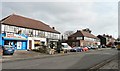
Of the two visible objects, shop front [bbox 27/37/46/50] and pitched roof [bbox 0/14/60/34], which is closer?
pitched roof [bbox 0/14/60/34]

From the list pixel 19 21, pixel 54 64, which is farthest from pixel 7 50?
pixel 19 21

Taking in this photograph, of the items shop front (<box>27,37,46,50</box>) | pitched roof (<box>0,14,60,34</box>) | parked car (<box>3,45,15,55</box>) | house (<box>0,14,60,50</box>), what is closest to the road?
parked car (<box>3,45,15,55</box>)

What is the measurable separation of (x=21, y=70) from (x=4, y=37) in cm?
3421

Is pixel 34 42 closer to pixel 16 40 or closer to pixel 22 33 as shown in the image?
pixel 22 33

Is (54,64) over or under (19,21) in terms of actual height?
under

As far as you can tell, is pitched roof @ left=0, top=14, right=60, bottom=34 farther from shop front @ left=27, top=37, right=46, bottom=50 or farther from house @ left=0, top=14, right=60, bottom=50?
shop front @ left=27, top=37, right=46, bottom=50

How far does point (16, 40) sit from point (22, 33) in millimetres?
4428

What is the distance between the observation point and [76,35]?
111 metres

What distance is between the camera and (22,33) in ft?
182

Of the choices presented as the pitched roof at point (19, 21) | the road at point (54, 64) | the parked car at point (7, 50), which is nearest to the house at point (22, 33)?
the pitched roof at point (19, 21)

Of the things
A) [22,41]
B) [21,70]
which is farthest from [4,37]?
[21,70]

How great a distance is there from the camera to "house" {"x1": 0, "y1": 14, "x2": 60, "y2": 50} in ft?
162

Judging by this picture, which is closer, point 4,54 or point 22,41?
point 4,54

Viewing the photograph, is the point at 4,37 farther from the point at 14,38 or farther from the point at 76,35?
the point at 76,35
